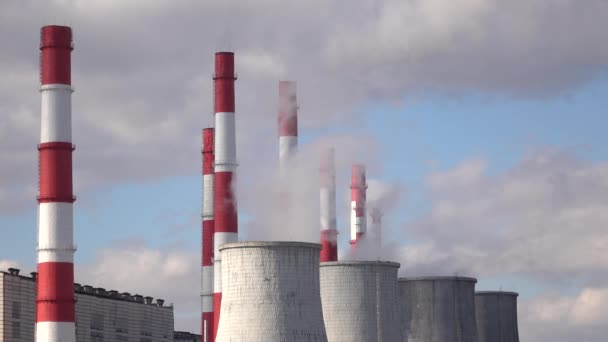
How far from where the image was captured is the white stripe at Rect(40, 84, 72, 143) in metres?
33.9

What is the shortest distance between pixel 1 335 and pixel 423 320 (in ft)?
48.7

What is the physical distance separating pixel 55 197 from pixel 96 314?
49.9 ft

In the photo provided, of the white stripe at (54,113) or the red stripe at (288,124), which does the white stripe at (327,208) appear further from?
the white stripe at (54,113)

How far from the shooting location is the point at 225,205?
41312mm

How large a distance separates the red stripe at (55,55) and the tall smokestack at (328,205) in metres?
19.2

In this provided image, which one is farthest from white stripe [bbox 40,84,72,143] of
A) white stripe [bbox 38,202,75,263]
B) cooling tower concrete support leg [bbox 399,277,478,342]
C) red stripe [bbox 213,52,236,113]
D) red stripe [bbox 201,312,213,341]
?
cooling tower concrete support leg [bbox 399,277,478,342]

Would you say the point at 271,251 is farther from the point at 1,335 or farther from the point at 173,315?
the point at 173,315

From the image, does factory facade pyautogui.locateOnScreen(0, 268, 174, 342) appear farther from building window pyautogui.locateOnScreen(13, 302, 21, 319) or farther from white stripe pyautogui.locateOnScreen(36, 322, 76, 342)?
white stripe pyautogui.locateOnScreen(36, 322, 76, 342)

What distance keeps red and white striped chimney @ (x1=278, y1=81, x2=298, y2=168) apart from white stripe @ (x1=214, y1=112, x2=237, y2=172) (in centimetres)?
454

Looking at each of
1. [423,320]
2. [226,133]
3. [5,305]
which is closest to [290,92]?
[226,133]

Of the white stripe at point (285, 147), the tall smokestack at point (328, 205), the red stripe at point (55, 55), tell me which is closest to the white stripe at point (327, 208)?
the tall smokestack at point (328, 205)

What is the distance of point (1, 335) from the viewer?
41438 millimetres

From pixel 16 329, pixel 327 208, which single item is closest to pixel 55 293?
pixel 16 329

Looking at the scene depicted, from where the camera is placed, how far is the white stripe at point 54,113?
33.9 metres
